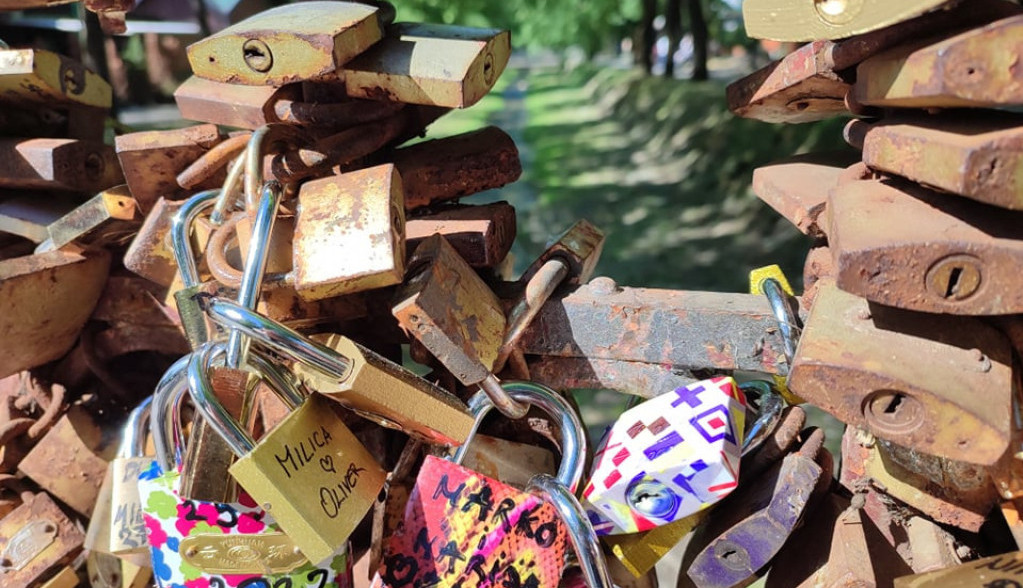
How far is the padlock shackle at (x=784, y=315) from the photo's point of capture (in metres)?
0.89

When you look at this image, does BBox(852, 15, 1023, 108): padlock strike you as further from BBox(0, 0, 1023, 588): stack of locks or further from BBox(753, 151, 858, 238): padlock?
BBox(753, 151, 858, 238): padlock

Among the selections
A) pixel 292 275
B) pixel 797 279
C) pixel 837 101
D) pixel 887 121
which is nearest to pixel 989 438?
pixel 887 121

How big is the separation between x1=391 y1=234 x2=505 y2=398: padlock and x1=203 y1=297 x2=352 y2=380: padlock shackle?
8 centimetres

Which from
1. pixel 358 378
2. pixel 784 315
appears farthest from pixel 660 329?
pixel 358 378

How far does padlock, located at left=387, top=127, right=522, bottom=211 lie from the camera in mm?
1054

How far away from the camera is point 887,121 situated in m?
0.77

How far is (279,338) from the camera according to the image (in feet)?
2.68

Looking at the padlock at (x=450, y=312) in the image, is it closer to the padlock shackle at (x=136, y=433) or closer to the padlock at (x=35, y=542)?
the padlock shackle at (x=136, y=433)

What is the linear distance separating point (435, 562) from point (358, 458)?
14cm

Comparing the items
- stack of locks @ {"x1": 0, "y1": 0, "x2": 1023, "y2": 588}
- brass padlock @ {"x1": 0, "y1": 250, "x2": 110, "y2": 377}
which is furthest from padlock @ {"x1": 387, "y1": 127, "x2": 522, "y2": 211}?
brass padlock @ {"x1": 0, "y1": 250, "x2": 110, "y2": 377}

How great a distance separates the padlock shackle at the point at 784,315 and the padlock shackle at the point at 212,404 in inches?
20.6

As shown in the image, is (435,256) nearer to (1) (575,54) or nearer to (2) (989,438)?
(2) (989,438)

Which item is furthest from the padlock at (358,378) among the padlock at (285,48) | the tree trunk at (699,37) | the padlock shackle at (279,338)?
the tree trunk at (699,37)

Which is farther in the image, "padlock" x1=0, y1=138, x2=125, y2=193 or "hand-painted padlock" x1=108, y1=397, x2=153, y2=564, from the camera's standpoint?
"padlock" x1=0, y1=138, x2=125, y2=193
